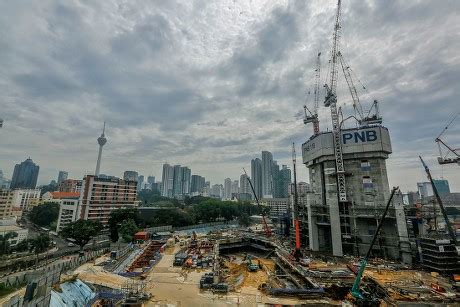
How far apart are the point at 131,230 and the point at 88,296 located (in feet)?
144

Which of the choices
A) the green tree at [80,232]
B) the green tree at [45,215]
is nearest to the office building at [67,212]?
the green tree at [45,215]

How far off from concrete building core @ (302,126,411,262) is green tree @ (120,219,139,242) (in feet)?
166

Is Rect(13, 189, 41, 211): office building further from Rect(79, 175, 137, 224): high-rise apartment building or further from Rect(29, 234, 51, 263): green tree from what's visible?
Rect(29, 234, 51, 263): green tree

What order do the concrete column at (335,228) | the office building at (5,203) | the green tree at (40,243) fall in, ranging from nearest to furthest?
the concrete column at (335,228), the green tree at (40,243), the office building at (5,203)

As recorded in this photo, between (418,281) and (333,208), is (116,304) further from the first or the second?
(333,208)

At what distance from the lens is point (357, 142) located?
200 feet

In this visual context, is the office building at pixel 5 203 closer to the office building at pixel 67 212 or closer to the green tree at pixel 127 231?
the office building at pixel 67 212

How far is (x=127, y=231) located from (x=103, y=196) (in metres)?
42.2

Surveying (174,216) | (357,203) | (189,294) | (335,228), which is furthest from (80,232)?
(357,203)

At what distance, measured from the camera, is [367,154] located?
198 feet

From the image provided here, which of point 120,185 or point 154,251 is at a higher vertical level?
point 120,185

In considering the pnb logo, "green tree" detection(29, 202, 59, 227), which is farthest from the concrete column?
"green tree" detection(29, 202, 59, 227)

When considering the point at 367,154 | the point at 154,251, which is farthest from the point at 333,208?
the point at 154,251

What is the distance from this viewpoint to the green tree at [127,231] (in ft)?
226
